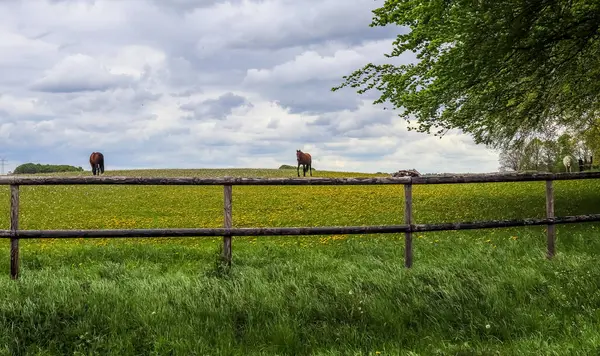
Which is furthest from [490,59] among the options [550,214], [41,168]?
[41,168]

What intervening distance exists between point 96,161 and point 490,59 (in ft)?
151

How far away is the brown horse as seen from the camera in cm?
5161

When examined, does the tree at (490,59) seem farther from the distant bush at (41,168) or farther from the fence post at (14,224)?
the distant bush at (41,168)

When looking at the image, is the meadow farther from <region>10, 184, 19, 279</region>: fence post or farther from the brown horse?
the brown horse

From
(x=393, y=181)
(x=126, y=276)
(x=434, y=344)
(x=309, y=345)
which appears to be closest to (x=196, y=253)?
(x=126, y=276)

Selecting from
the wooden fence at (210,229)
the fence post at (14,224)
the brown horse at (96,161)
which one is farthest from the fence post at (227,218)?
the brown horse at (96,161)

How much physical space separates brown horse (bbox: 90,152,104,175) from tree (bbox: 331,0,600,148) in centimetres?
3982

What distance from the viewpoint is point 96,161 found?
2053 inches

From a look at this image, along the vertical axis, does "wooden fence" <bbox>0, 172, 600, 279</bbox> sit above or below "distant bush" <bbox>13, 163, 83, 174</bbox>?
below

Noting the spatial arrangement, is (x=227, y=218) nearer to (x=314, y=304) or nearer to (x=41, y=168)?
(x=314, y=304)

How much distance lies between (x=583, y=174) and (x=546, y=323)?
5.50m

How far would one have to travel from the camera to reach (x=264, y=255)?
452 inches

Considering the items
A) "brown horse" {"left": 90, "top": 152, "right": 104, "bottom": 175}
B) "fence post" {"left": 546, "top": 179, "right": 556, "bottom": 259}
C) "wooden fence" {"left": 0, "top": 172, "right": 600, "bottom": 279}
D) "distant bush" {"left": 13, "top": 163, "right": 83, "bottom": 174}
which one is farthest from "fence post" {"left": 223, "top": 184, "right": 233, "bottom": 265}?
Answer: "distant bush" {"left": 13, "top": 163, "right": 83, "bottom": 174}

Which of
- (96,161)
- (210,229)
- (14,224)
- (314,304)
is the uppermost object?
Answer: (96,161)
